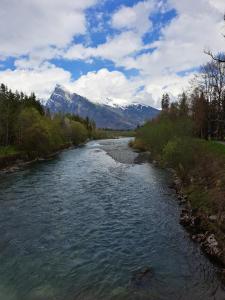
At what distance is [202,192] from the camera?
3272 cm

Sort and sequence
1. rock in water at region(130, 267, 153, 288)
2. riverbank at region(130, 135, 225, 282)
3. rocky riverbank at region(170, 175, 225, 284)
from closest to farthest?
1. rock in water at region(130, 267, 153, 288)
2. rocky riverbank at region(170, 175, 225, 284)
3. riverbank at region(130, 135, 225, 282)

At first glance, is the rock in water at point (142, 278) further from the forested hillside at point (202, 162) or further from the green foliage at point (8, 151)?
the green foliage at point (8, 151)

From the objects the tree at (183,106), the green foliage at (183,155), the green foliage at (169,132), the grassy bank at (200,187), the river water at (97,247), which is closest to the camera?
the river water at (97,247)

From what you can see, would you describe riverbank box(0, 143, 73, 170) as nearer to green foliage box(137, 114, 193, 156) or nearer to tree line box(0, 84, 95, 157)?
tree line box(0, 84, 95, 157)

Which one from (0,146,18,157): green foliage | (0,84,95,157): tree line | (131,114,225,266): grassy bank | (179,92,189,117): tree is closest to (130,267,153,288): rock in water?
(131,114,225,266): grassy bank

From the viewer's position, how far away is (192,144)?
4978cm

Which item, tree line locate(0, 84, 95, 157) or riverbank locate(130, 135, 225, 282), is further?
tree line locate(0, 84, 95, 157)

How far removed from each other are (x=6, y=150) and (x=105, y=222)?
4914 centimetres

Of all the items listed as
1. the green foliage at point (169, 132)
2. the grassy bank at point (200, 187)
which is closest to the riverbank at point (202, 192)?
the grassy bank at point (200, 187)

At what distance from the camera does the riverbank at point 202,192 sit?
23000 mm

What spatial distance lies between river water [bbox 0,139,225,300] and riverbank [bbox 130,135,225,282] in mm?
922

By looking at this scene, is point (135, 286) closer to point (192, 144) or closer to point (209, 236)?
point (209, 236)

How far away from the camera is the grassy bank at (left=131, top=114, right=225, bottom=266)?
2367 centimetres

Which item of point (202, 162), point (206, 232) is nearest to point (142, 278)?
point (206, 232)
